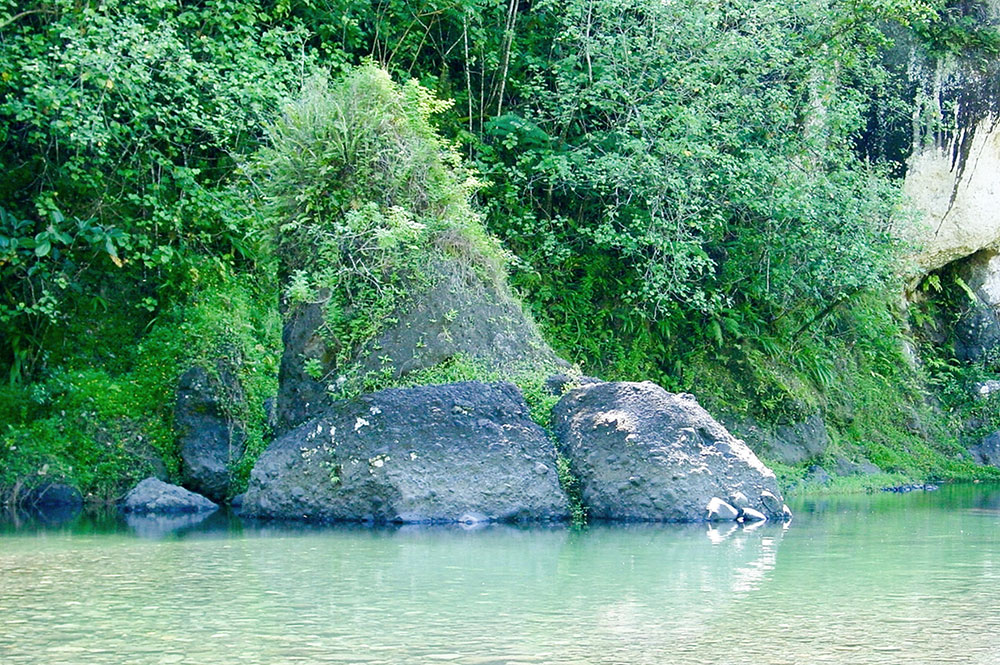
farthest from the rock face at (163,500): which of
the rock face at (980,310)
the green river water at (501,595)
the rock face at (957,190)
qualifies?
the rock face at (980,310)

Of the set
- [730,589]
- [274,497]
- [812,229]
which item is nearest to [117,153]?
[274,497]

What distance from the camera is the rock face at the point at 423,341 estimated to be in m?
10.9

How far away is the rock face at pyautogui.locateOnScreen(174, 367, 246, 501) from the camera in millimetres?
12375

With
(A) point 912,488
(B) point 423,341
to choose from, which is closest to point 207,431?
(B) point 423,341

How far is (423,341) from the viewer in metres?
11.0

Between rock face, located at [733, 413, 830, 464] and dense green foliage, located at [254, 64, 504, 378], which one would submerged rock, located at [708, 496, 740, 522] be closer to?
dense green foliage, located at [254, 64, 504, 378]

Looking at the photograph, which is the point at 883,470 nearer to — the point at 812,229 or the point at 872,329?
the point at 872,329

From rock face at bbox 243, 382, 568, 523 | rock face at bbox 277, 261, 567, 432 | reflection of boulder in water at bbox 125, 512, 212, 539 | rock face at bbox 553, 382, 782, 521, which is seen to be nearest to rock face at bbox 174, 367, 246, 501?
reflection of boulder in water at bbox 125, 512, 212, 539

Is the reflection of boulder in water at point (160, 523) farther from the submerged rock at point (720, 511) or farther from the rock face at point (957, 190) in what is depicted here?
the rock face at point (957, 190)

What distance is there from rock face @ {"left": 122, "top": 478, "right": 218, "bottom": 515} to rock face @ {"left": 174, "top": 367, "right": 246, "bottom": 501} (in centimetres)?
53

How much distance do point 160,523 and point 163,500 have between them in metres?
1.21

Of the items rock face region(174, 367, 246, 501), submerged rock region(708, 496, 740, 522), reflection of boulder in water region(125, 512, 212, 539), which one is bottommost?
reflection of boulder in water region(125, 512, 212, 539)

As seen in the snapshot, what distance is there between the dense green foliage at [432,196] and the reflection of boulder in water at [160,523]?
1471 mm

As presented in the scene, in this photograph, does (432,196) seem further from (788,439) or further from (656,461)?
(788,439)
